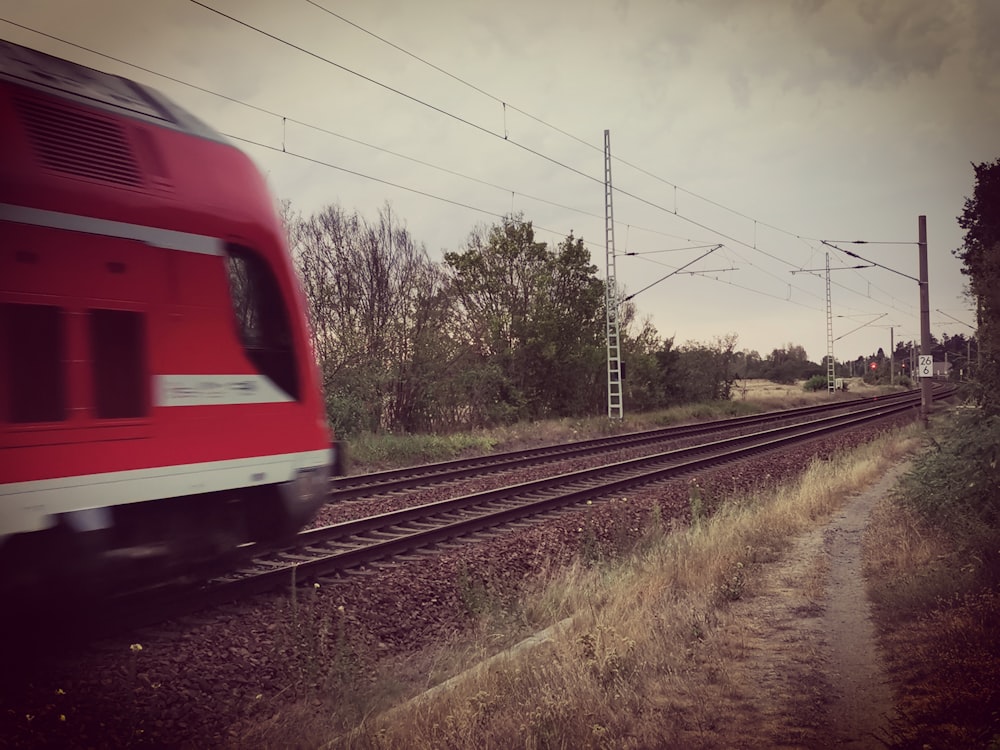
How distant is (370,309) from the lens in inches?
750

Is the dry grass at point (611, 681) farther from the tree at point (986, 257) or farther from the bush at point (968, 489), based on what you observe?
the tree at point (986, 257)

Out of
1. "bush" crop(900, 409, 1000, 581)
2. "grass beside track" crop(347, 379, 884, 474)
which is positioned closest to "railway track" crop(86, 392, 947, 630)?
"grass beside track" crop(347, 379, 884, 474)

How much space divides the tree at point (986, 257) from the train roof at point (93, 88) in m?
6.03

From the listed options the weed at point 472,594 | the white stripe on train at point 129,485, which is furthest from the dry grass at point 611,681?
the white stripe on train at point 129,485

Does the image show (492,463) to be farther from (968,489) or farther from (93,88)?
(93,88)

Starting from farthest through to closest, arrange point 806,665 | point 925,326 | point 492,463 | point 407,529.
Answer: point 925,326 < point 492,463 < point 407,529 < point 806,665

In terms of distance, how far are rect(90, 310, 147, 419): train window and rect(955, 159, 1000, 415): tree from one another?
6347 mm

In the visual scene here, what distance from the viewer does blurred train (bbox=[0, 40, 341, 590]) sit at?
10.6ft

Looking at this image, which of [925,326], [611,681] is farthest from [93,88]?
[925,326]

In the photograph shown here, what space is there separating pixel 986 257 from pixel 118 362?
7.20 metres

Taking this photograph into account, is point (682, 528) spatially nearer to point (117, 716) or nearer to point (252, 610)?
point (252, 610)

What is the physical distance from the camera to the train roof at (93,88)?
3457 mm

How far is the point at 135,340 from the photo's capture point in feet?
11.5

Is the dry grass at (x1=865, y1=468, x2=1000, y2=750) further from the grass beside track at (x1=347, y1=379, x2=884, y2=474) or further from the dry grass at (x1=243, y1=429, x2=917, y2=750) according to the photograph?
the grass beside track at (x1=347, y1=379, x2=884, y2=474)
